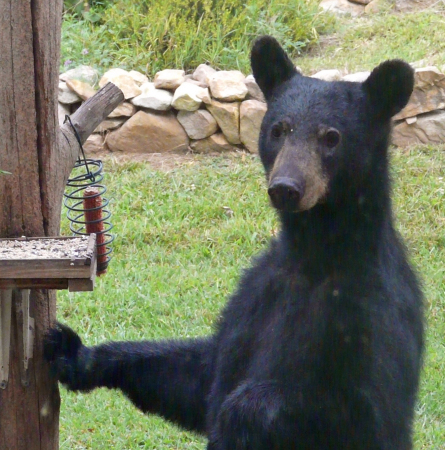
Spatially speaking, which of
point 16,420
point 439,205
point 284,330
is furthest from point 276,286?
point 439,205

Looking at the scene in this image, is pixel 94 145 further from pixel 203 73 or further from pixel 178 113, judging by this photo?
pixel 203 73

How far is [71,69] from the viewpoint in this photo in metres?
9.63

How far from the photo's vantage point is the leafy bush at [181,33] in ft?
32.2

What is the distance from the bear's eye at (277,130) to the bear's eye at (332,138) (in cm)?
21

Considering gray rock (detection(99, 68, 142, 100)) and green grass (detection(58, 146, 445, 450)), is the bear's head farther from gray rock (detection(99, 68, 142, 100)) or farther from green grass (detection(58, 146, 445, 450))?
gray rock (detection(99, 68, 142, 100))

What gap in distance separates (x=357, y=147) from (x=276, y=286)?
30.3 inches

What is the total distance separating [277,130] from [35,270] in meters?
1.26

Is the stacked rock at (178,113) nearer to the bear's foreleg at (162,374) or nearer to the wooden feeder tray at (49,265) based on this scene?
→ the bear's foreleg at (162,374)

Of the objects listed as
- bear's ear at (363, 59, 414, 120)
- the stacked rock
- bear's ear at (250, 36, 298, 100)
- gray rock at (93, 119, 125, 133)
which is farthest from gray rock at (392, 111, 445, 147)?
bear's ear at (363, 59, 414, 120)

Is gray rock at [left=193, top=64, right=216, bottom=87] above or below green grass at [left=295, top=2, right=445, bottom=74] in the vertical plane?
below

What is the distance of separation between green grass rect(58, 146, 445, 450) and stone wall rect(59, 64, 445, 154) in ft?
1.05

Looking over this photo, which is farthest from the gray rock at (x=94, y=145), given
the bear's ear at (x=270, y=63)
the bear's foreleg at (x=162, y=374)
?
the bear's ear at (x=270, y=63)

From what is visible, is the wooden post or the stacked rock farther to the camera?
the stacked rock

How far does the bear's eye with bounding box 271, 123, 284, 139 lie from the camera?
3.55 metres
